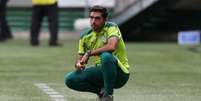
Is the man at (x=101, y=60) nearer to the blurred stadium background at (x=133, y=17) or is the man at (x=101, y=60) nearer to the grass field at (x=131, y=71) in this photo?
the grass field at (x=131, y=71)

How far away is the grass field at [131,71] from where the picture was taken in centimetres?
1006

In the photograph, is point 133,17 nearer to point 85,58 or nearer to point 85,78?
point 85,78

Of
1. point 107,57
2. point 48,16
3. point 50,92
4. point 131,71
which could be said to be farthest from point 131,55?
point 107,57

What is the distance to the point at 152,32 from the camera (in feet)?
78.7

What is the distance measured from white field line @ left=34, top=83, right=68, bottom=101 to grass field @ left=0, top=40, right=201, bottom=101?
71 mm

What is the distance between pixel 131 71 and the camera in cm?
1344

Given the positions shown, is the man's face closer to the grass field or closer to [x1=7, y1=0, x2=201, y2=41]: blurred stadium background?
the grass field

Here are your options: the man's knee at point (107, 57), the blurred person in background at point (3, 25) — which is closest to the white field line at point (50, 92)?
the man's knee at point (107, 57)

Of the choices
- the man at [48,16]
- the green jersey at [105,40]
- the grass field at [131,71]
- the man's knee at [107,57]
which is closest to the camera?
the man's knee at [107,57]

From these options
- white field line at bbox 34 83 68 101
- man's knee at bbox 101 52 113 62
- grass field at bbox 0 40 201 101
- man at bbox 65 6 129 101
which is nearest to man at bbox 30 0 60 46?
grass field at bbox 0 40 201 101

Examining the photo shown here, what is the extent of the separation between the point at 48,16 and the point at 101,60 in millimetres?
10300

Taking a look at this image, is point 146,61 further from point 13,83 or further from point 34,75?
point 13,83

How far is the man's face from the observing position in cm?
823

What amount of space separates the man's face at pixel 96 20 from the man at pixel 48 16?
1004cm
